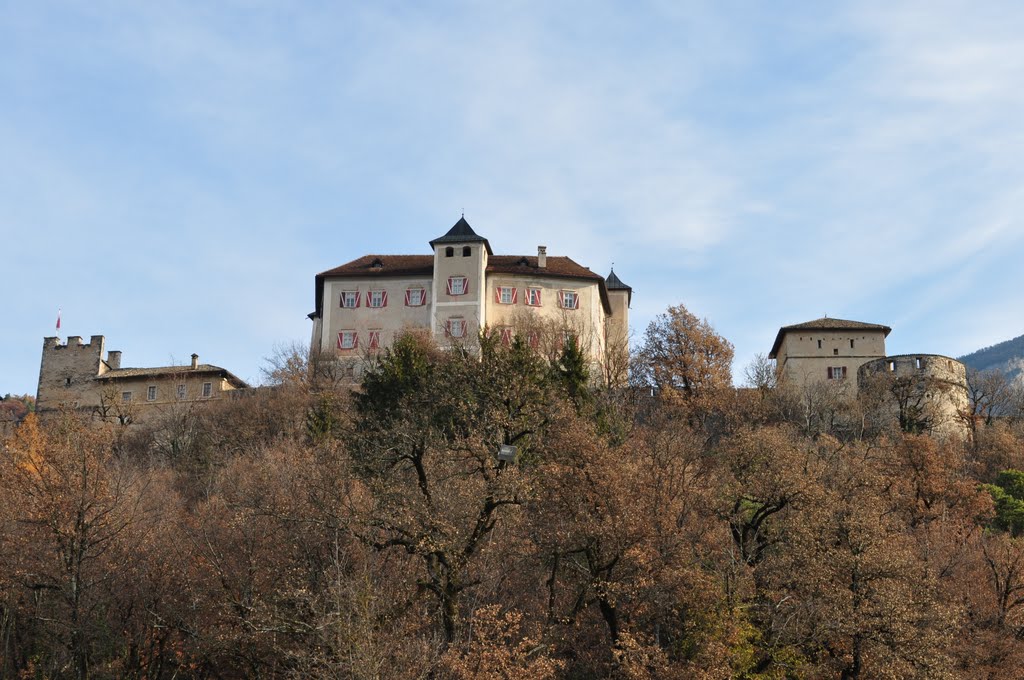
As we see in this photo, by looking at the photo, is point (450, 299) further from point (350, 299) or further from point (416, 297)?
point (350, 299)

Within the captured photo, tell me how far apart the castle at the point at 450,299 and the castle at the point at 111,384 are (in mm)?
7871

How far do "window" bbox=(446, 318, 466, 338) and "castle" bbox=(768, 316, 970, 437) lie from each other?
1902cm

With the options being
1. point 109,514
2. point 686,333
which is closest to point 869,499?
point 109,514

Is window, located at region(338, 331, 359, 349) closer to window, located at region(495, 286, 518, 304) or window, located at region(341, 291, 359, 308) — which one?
window, located at region(341, 291, 359, 308)

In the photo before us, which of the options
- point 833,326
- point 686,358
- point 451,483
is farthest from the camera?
point 833,326

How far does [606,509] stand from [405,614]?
256 inches

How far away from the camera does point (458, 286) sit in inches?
2717

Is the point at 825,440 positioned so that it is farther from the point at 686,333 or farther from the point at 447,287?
the point at 447,287

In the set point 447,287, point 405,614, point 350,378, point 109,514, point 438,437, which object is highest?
point 447,287

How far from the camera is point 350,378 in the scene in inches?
2574

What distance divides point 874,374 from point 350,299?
31730mm

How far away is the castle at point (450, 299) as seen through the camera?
68125 mm

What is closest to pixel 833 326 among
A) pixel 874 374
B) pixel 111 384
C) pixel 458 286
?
pixel 874 374

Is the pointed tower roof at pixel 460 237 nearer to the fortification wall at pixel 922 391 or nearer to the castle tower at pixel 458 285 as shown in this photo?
the castle tower at pixel 458 285
